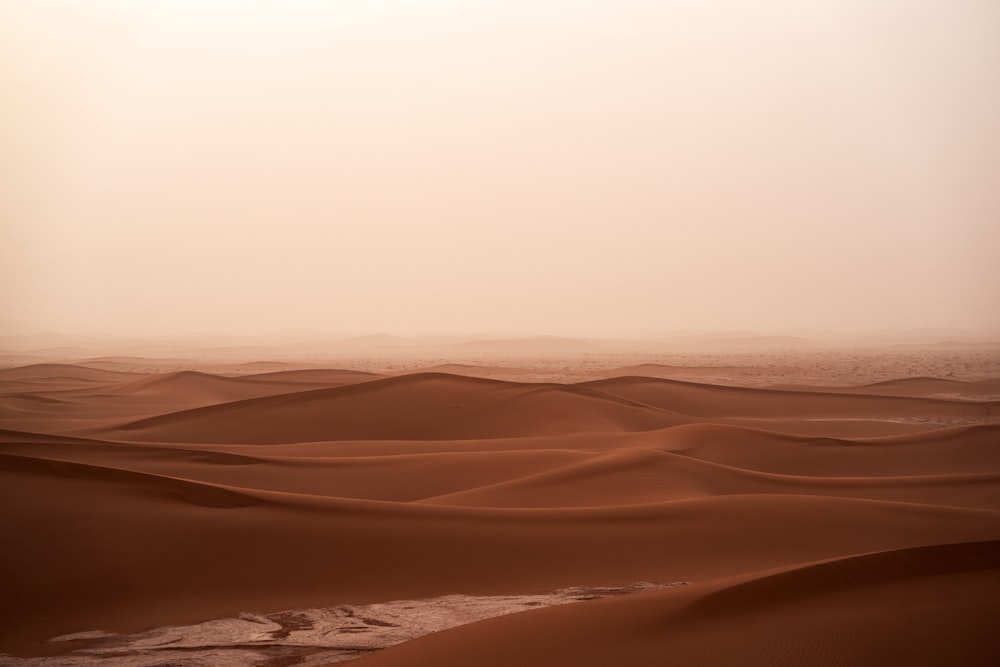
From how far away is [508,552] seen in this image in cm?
561

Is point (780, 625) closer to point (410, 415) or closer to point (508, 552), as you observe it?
point (508, 552)

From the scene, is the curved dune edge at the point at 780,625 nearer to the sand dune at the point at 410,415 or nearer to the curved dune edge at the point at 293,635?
the curved dune edge at the point at 293,635

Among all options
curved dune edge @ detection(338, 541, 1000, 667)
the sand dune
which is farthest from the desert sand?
the sand dune

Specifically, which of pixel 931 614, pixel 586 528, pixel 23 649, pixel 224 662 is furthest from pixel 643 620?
pixel 23 649

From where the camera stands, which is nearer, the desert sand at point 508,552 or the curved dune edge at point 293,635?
the desert sand at point 508,552

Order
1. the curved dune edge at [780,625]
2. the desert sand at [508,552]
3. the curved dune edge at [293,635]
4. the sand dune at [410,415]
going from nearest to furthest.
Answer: the curved dune edge at [780,625], the desert sand at [508,552], the curved dune edge at [293,635], the sand dune at [410,415]

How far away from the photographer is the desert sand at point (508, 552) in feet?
11.8

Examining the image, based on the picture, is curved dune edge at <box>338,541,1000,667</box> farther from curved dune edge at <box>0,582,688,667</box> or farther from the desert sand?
curved dune edge at <box>0,582,688,667</box>

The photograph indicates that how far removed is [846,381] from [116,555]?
867 inches

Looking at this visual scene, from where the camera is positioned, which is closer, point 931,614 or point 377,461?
point 931,614

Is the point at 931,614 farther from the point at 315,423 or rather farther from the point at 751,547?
the point at 315,423

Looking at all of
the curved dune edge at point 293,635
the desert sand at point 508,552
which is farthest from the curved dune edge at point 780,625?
the curved dune edge at point 293,635

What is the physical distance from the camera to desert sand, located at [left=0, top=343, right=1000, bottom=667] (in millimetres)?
3604

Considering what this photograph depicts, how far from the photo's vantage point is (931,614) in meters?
3.64
